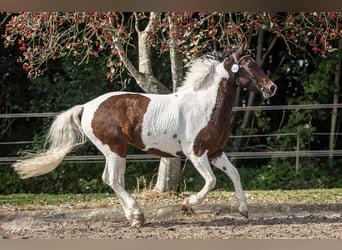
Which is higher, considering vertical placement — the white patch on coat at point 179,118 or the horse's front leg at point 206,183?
the white patch on coat at point 179,118

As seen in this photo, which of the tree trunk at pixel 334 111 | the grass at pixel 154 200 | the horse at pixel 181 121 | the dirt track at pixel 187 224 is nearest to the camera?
the dirt track at pixel 187 224

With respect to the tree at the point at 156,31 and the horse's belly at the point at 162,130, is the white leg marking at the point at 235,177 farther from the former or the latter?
the tree at the point at 156,31

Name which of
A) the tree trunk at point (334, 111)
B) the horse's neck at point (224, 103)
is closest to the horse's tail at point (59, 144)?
the horse's neck at point (224, 103)

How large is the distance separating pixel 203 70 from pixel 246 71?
0.43 metres

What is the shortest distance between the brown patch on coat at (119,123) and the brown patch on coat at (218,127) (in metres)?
0.61

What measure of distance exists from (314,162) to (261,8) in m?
5.15

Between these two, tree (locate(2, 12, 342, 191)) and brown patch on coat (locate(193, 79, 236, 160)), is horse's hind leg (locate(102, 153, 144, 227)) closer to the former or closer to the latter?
brown patch on coat (locate(193, 79, 236, 160))

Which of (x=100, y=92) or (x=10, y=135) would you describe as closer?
(x=100, y=92)

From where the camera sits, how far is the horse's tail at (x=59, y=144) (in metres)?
5.12

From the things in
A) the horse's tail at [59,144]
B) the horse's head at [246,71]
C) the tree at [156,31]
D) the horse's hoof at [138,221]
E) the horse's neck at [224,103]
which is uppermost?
the tree at [156,31]

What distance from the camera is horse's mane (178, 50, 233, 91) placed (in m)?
5.05

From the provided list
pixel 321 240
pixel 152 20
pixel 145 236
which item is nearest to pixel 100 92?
pixel 152 20

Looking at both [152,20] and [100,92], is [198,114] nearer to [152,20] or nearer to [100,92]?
[152,20]

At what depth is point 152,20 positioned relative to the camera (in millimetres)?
6336
